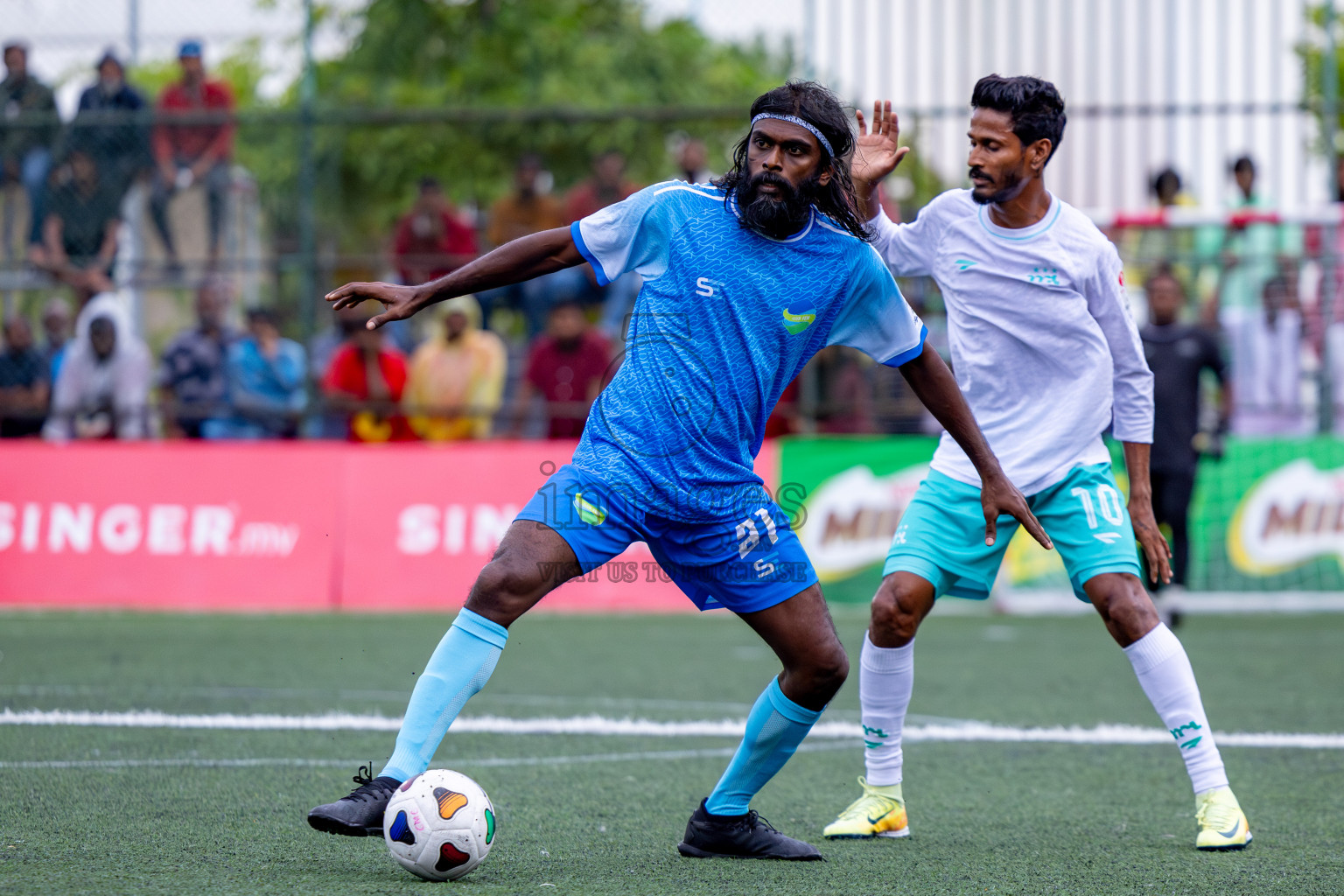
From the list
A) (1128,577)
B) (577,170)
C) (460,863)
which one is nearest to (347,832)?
(460,863)

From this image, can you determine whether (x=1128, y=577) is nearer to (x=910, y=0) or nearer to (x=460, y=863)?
(x=460, y=863)

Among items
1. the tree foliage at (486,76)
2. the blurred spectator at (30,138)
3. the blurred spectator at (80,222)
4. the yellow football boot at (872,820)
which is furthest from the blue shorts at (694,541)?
the tree foliage at (486,76)

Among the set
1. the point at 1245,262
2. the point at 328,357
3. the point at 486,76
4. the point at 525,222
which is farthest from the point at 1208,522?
the point at 486,76

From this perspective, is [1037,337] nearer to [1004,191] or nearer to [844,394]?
[1004,191]

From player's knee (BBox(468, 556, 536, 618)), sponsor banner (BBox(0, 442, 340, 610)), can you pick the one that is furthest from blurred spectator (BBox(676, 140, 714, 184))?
player's knee (BBox(468, 556, 536, 618))

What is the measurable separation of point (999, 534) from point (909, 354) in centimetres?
92

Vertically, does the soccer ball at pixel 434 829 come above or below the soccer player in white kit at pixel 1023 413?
below

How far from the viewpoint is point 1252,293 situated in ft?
40.6

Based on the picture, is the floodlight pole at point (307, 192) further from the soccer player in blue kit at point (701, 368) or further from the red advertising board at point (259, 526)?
the soccer player in blue kit at point (701, 368)

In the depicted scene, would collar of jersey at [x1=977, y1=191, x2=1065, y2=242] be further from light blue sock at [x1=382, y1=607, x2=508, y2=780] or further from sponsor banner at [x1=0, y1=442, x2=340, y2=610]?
sponsor banner at [x1=0, y1=442, x2=340, y2=610]

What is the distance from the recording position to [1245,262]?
492 inches

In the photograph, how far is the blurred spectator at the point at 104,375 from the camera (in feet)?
41.8

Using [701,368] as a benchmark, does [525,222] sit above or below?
above

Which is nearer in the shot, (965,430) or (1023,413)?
(965,430)
